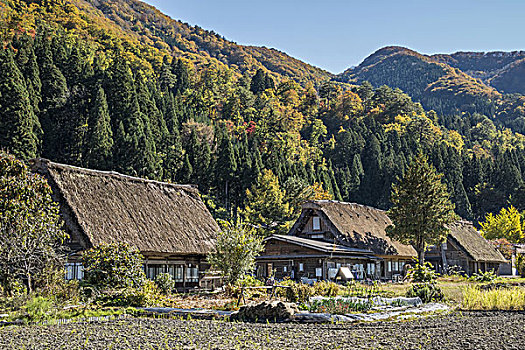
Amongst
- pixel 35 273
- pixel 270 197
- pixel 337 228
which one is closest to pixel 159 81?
pixel 270 197

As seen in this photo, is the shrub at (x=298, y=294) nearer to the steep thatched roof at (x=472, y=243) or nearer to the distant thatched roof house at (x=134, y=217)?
the distant thatched roof house at (x=134, y=217)

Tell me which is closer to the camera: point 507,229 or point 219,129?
point 507,229

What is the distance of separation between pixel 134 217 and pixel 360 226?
2135cm

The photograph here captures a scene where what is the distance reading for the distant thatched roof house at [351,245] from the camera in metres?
37.3

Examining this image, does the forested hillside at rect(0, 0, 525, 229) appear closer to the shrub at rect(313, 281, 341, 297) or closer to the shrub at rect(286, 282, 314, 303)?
the shrub at rect(313, 281, 341, 297)

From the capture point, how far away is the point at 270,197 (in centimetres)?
5819

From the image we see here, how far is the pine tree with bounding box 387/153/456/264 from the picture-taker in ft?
144

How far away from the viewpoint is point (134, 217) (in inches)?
1073

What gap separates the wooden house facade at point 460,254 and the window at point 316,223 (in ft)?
42.8

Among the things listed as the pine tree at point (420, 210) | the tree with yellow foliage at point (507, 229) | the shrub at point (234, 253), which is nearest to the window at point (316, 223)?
the pine tree at point (420, 210)

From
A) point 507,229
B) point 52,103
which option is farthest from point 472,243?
point 52,103

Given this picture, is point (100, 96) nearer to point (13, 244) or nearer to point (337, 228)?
point (337, 228)

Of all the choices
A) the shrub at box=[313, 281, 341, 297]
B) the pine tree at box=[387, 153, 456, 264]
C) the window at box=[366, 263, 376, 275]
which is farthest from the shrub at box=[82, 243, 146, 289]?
the pine tree at box=[387, 153, 456, 264]

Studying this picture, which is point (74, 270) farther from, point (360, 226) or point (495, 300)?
point (360, 226)
